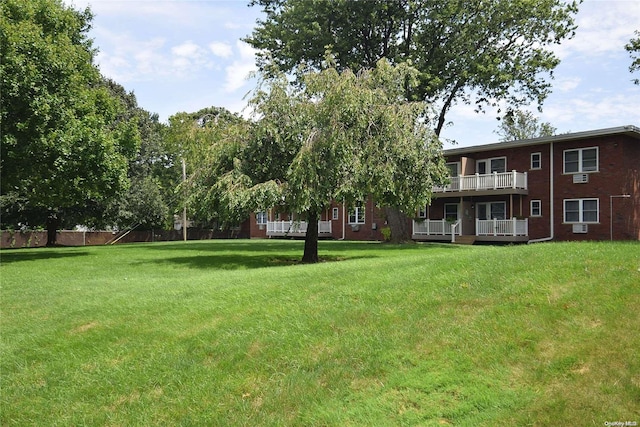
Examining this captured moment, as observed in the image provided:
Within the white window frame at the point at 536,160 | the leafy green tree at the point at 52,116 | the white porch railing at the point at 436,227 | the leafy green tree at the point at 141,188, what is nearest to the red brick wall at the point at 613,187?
the white window frame at the point at 536,160

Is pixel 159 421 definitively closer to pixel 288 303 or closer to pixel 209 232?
pixel 288 303

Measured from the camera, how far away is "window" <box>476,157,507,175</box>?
29781 millimetres

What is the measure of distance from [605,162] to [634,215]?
2.92m

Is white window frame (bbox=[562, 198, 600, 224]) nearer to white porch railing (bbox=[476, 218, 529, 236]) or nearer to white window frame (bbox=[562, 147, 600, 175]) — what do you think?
white window frame (bbox=[562, 147, 600, 175])

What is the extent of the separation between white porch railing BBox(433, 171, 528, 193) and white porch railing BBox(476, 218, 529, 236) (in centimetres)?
178

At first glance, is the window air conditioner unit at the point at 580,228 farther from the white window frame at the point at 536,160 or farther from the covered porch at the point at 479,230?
the white window frame at the point at 536,160

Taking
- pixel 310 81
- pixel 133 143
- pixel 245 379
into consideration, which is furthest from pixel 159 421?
pixel 133 143

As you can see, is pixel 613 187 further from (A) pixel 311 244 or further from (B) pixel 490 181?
(A) pixel 311 244

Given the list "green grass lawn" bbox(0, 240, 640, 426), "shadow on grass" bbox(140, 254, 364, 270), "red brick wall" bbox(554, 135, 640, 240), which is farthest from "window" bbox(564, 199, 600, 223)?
"green grass lawn" bbox(0, 240, 640, 426)

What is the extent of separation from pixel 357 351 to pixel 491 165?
87.4ft

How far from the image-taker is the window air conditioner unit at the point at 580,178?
2599 centimetres

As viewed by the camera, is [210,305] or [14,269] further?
[14,269]

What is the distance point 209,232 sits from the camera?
51.8 metres

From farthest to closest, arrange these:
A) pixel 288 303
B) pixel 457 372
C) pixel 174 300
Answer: pixel 174 300
pixel 288 303
pixel 457 372
